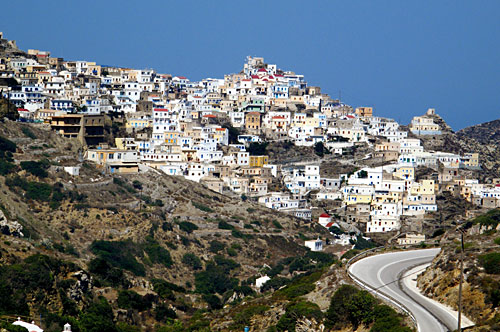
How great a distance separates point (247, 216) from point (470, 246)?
39860 mm

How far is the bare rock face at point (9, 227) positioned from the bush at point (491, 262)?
28.6 meters

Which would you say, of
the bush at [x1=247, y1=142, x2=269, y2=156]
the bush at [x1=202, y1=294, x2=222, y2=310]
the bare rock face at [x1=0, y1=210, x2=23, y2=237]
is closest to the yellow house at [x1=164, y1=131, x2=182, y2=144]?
the bush at [x1=247, y1=142, x2=269, y2=156]

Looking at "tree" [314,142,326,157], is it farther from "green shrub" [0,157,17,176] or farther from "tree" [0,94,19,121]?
"green shrub" [0,157,17,176]

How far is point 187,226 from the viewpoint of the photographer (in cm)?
7238

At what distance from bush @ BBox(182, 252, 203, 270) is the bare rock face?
45.0 ft

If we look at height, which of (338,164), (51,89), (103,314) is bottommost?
(103,314)

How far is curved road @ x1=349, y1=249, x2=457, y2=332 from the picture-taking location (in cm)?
3203

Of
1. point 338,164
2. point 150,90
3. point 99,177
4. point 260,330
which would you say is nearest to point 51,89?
point 150,90

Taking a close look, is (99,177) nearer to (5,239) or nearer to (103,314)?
(5,239)

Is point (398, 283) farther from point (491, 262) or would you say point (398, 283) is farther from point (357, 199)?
point (357, 199)

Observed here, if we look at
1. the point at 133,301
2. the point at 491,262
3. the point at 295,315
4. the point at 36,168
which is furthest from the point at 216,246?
the point at 491,262

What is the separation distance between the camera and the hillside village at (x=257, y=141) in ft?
273

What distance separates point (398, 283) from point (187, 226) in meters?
35.5

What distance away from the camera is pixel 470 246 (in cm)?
3981
